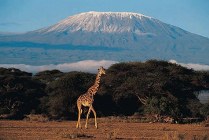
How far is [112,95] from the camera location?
38531 millimetres

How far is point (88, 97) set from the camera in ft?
86.0

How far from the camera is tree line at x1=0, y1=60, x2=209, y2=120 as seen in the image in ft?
114

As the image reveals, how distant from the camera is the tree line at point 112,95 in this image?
34656 millimetres

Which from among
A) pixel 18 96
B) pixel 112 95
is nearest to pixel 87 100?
pixel 112 95

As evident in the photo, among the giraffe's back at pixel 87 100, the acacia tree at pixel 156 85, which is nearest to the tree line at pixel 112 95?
the acacia tree at pixel 156 85

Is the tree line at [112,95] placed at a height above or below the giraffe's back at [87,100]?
above

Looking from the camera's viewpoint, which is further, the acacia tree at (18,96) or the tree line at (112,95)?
the acacia tree at (18,96)

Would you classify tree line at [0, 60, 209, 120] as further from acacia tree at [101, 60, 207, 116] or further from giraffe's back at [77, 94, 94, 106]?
giraffe's back at [77, 94, 94, 106]

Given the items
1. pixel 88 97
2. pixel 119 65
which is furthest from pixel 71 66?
pixel 88 97

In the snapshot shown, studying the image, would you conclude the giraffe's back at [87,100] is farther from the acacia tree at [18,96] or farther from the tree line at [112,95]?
the acacia tree at [18,96]

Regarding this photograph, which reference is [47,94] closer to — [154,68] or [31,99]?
[31,99]

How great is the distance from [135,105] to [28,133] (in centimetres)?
1700

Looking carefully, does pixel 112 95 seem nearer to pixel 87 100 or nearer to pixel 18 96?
pixel 18 96

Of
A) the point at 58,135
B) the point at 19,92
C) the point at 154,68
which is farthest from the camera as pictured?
the point at 154,68
